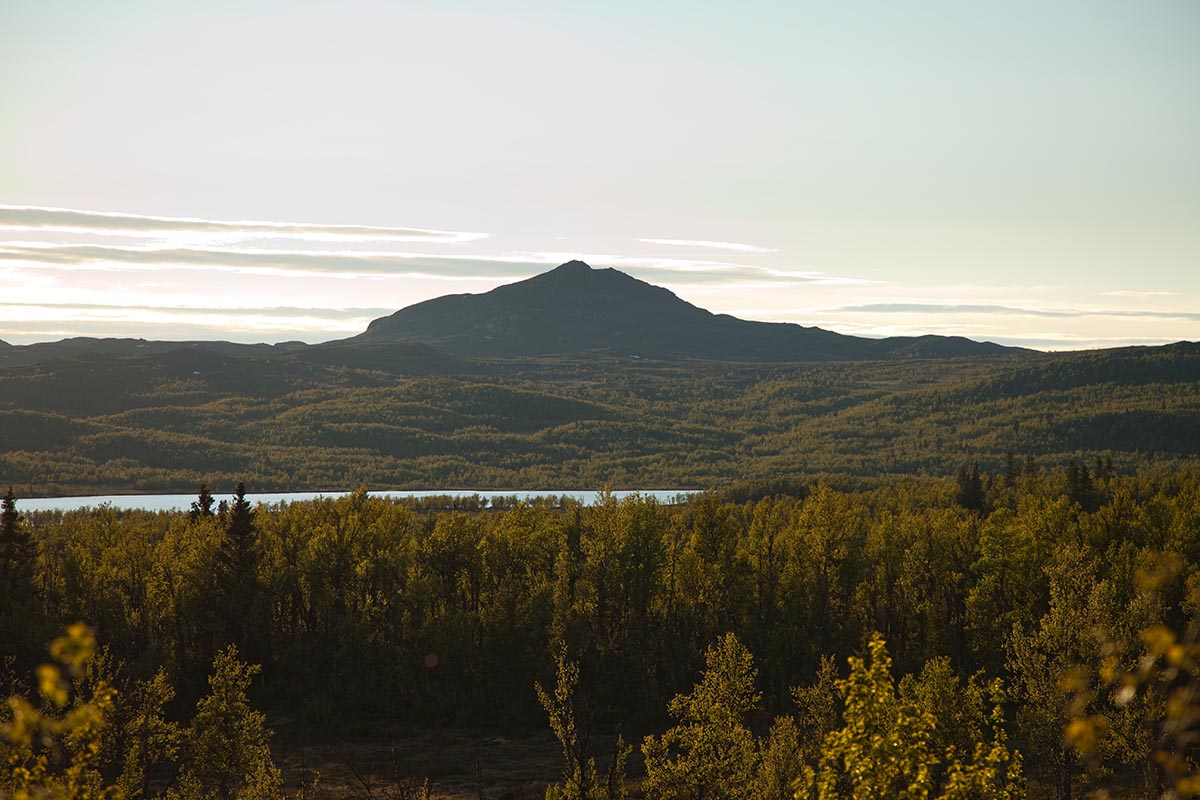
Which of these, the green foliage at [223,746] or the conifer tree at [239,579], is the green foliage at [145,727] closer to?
the green foliage at [223,746]

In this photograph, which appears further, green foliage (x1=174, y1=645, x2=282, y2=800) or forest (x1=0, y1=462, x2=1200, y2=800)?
forest (x1=0, y1=462, x2=1200, y2=800)

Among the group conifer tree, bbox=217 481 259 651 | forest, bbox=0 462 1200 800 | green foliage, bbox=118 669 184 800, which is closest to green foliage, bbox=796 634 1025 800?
green foliage, bbox=118 669 184 800

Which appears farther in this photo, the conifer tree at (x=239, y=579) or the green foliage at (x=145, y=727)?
the conifer tree at (x=239, y=579)

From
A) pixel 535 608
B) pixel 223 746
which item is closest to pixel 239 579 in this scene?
pixel 535 608

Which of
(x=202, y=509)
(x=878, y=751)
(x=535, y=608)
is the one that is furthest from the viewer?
(x=202, y=509)

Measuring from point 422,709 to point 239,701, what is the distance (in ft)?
110

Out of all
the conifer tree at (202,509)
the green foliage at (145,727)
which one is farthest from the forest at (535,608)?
the green foliage at (145,727)

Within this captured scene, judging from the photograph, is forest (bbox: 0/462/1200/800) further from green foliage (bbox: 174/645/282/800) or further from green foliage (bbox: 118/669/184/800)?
green foliage (bbox: 174/645/282/800)

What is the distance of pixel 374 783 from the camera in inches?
2958

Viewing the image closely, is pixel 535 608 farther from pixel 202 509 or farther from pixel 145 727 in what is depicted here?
pixel 202 509

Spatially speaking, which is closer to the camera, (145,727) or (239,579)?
(145,727)

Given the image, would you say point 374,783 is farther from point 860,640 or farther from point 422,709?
point 860,640

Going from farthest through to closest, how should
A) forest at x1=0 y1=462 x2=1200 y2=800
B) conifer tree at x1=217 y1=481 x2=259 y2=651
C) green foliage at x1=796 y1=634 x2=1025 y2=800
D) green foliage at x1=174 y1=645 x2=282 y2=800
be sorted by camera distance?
conifer tree at x1=217 y1=481 x2=259 y2=651
forest at x1=0 y1=462 x2=1200 y2=800
green foliage at x1=174 y1=645 x2=282 y2=800
green foliage at x1=796 y1=634 x2=1025 y2=800

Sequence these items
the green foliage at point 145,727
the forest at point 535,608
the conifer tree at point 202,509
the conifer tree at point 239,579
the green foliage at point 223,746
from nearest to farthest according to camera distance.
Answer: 1. the green foliage at point 223,746
2. the green foliage at point 145,727
3. the forest at point 535,608
4. the conifer tree at point 239,579
5. the conifer tree at point 202,509
